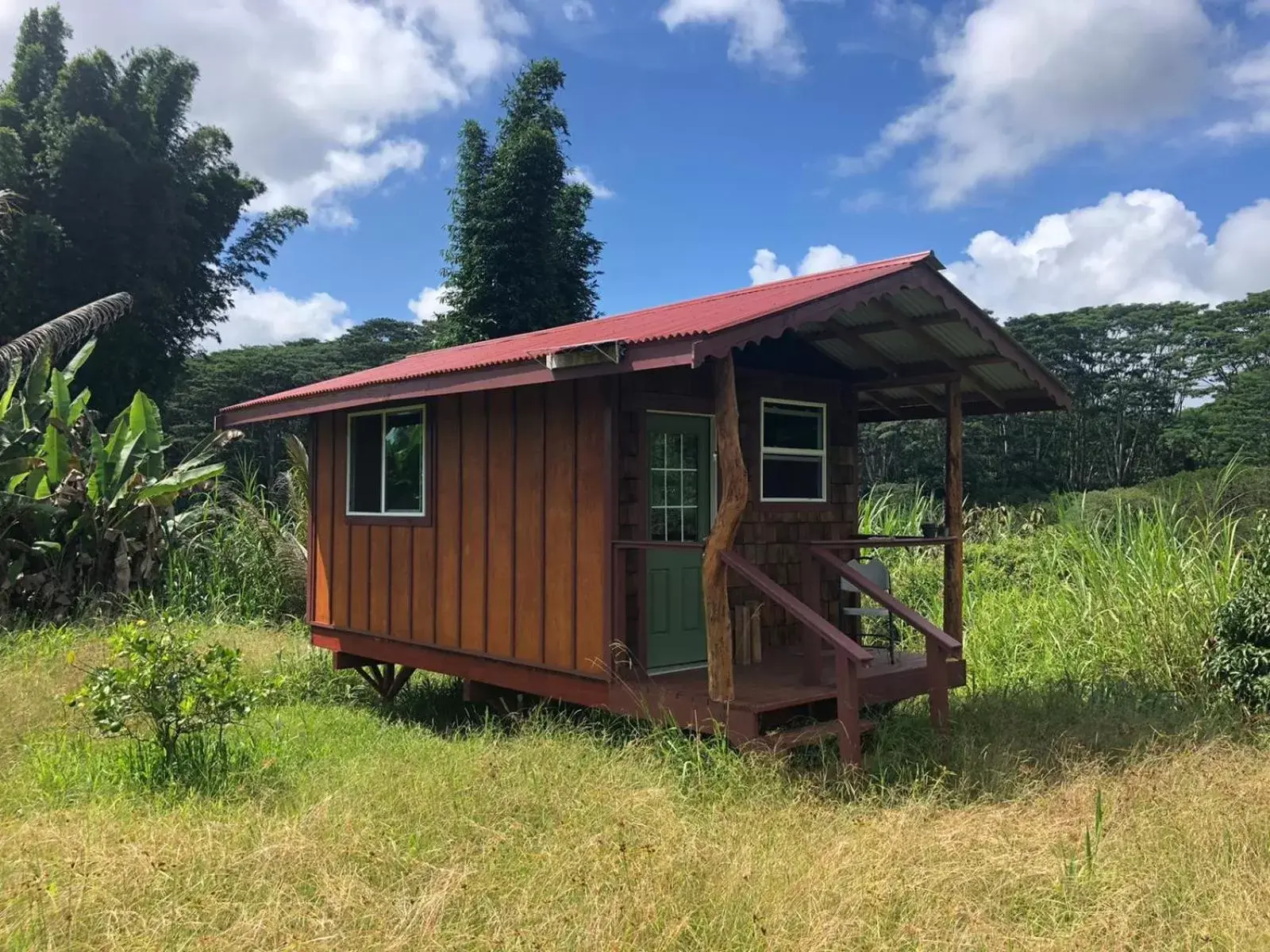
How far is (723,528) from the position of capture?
18.1 feet

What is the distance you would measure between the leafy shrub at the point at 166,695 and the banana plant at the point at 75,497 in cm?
662

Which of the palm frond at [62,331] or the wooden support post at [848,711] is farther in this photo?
the palm frond at [62,331]

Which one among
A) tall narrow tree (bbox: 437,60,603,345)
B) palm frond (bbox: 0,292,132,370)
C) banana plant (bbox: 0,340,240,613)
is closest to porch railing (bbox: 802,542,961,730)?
banana plant (bbox: 0,340,240,613)

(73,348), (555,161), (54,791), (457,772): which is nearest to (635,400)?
Answer: (457,772)

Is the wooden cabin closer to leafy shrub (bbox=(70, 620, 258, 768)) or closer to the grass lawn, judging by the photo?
the grass lawn

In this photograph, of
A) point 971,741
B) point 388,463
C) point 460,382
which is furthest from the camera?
point 388,463

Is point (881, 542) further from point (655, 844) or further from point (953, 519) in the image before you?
point (655, 844)

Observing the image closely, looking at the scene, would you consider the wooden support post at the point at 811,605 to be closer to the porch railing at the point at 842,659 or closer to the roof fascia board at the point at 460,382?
the porch railing at the point at 842,659

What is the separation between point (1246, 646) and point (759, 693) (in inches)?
158

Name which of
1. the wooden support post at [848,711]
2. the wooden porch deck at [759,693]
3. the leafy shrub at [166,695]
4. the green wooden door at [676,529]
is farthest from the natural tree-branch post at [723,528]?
the leafy shrub at [166,695]

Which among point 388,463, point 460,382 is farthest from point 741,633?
point 388,463

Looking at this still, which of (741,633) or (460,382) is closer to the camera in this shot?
(460,382)

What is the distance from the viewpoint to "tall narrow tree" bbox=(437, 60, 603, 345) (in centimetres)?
2080

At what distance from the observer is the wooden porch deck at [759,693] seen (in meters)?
5.56
